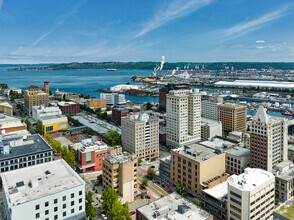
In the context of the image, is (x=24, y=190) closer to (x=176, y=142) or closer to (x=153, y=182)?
(x=153, y=182)

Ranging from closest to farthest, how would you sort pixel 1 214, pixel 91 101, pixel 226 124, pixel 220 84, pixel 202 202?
pixel 1 214 → pixel 202 202 → pixel 226 124 → pixel 91 101 → pixel 220 84

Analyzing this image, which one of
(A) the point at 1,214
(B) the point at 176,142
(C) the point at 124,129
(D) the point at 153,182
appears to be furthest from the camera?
(B) the point at 176,142

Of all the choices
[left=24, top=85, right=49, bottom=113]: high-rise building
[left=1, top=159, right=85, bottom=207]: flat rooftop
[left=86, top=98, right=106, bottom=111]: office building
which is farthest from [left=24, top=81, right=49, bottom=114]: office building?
[left=1, top=159, right=85, bottom=207]: flat rooftop

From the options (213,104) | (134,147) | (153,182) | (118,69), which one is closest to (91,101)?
(213,104)

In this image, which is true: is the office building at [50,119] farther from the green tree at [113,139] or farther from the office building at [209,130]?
the office building at [209,130]

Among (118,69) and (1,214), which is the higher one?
(118,69)

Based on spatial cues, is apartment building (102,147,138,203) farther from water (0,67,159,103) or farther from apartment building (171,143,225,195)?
water (0,67,159,103)

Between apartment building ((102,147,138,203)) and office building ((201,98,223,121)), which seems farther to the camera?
office building ((201,98,223,121))
